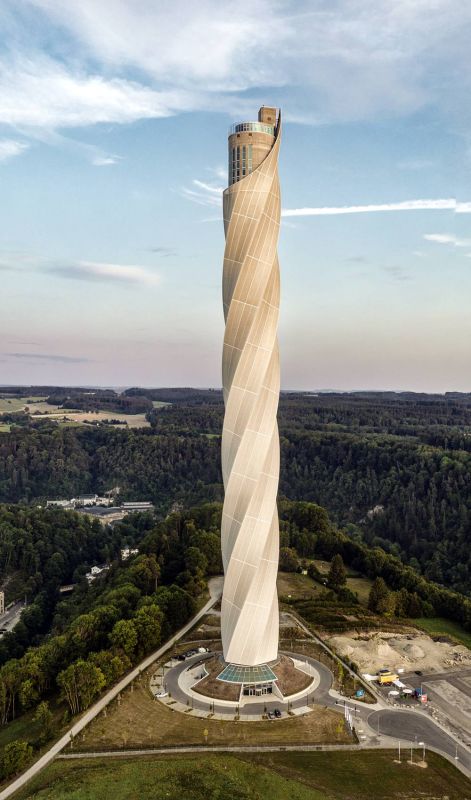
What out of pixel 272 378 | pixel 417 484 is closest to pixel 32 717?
pixel 272 378

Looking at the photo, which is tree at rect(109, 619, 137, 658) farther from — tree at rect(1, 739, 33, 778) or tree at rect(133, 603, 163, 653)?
tree at rect(1, 739, 33, 778)

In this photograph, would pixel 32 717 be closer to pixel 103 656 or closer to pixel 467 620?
pixel 103 656

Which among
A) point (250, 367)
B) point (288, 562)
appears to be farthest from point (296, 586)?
point (250, 367)

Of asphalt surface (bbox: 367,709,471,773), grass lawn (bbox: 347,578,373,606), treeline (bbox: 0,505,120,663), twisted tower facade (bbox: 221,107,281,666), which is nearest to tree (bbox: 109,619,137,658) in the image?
twisted tower facade (bbox: 221,107,281,666)

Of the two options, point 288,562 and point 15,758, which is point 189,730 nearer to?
point 15,758

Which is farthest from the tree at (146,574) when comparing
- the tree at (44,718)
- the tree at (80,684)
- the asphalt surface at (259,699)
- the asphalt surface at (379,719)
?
the tree at (44,718)

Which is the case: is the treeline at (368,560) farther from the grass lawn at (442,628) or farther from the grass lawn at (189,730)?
the grass lawn at (189,730)
